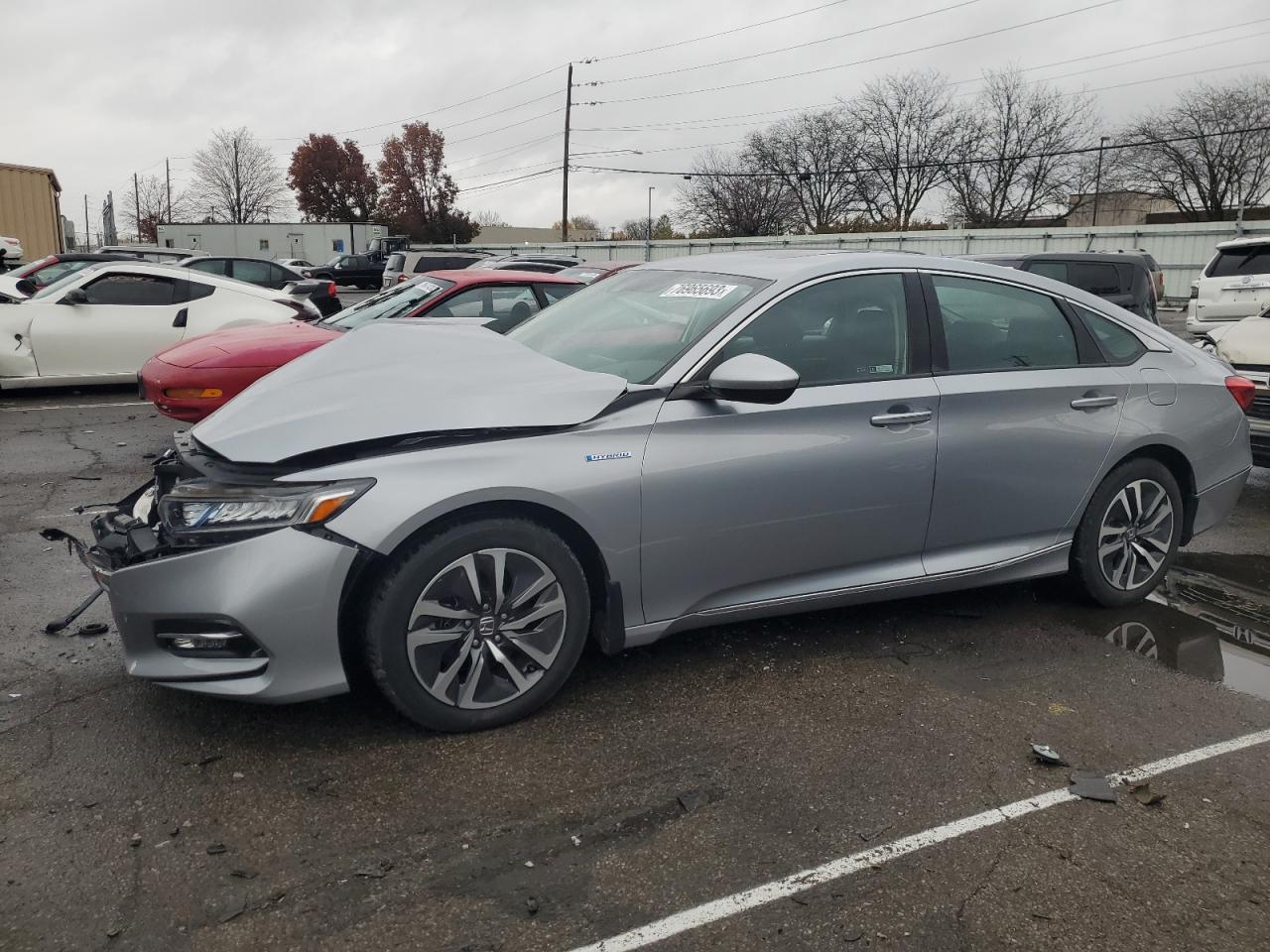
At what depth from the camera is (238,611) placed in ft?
9.68

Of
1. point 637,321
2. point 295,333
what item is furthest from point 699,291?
point 295,333

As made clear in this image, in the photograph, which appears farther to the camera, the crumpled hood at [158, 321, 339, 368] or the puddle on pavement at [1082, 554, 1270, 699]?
the crumpled hood at [158, 321, 339, 368]


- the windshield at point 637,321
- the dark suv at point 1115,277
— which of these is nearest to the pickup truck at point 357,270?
the dark suv at point 1115,277

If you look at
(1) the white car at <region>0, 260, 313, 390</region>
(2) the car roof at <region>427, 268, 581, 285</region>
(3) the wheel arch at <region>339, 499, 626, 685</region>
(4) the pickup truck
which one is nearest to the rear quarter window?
(3) the wheel arch at <region>339, 499, 626, 685</region>

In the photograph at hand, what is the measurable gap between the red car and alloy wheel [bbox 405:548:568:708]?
201 centimetres

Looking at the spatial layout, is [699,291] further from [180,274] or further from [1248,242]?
[1248,242]

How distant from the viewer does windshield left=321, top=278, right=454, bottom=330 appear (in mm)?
8344

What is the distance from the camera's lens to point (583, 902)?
2.51 m

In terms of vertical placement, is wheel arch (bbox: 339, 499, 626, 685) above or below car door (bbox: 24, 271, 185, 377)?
below

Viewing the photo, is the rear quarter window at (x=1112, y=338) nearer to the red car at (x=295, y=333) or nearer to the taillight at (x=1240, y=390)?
the taillight at (x=1240, y=390)

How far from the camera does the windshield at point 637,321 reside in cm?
382

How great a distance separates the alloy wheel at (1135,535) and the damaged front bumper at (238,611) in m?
3.48

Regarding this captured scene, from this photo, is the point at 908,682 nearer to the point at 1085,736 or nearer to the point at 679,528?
the point at 1085,736

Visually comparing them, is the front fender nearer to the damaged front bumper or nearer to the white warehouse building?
the damaged front bumper
